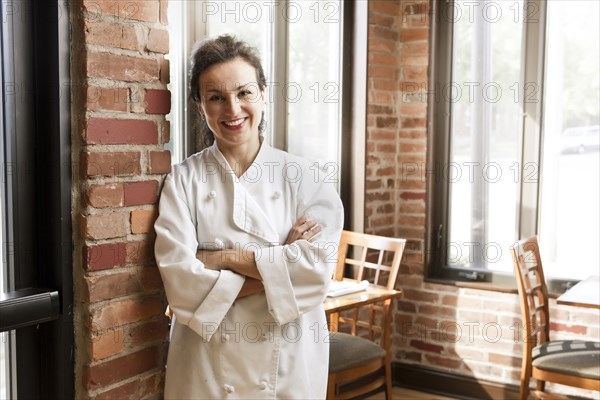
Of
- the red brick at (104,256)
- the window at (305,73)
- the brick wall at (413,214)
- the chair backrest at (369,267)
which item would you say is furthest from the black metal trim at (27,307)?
the brick wall at (413,214)

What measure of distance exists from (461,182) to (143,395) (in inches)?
105

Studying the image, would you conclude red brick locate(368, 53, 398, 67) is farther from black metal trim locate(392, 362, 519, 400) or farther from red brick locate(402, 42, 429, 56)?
black metal trim locate(392, 362, 519, 400)

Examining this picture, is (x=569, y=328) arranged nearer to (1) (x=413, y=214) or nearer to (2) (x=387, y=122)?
(1) (x=413, y=214)

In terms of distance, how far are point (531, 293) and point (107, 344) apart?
2253mm

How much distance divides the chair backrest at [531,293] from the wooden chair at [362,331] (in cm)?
56

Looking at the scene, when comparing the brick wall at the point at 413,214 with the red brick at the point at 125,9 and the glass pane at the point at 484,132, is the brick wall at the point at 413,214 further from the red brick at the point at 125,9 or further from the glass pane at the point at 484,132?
the red brick at the point at 125,9

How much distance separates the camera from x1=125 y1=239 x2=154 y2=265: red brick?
6.05ft

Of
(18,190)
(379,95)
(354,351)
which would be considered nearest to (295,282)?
(18,190)

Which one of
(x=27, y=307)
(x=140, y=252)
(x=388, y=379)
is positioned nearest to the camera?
(x=27, y=307)

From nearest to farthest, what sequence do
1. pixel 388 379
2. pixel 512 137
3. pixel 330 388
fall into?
pixel 330 388, pixel 388 379, pixel 512 137

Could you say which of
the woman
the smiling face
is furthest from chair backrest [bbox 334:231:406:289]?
the smiling face

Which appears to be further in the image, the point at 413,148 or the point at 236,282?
the point at 413,148

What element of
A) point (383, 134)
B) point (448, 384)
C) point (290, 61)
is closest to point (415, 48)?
point (383, 134)

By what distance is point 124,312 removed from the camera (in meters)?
1.85
